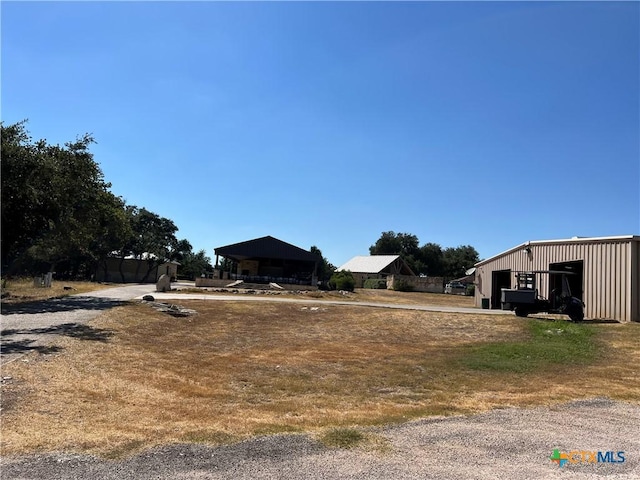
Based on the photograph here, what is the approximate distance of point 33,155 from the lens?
2045cm

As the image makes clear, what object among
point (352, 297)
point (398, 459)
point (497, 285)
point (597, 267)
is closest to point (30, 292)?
point (352, 297)

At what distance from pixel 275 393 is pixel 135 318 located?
36.2 ft

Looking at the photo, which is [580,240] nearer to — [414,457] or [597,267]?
[597,267]

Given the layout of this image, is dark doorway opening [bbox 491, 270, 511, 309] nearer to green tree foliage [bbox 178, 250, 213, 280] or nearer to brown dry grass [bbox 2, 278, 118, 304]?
brown dry grass [bbox 2, 278, 118, 304]

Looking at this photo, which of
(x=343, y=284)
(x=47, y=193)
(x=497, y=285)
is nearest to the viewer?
(x=47, y=193)

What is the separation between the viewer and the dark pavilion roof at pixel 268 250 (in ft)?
179

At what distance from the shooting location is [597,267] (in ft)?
72.1

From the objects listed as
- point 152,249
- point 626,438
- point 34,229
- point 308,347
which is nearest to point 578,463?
point 626,438

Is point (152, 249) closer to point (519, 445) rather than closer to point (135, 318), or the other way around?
point (135, 318)

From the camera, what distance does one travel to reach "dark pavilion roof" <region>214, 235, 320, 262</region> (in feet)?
179

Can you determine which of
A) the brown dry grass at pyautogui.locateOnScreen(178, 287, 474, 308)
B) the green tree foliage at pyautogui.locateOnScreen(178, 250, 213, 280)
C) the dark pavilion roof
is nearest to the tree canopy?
the brown dry grass at pyautogui.locateOnScreen(178, 287, 474, 308)

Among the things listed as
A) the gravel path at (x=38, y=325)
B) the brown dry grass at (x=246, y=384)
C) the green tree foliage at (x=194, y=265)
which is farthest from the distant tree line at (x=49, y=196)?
the green tree foliage at (x=194, y=265)

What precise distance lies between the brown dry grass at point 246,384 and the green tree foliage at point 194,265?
2423 inches

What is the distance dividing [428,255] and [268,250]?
6687cm
